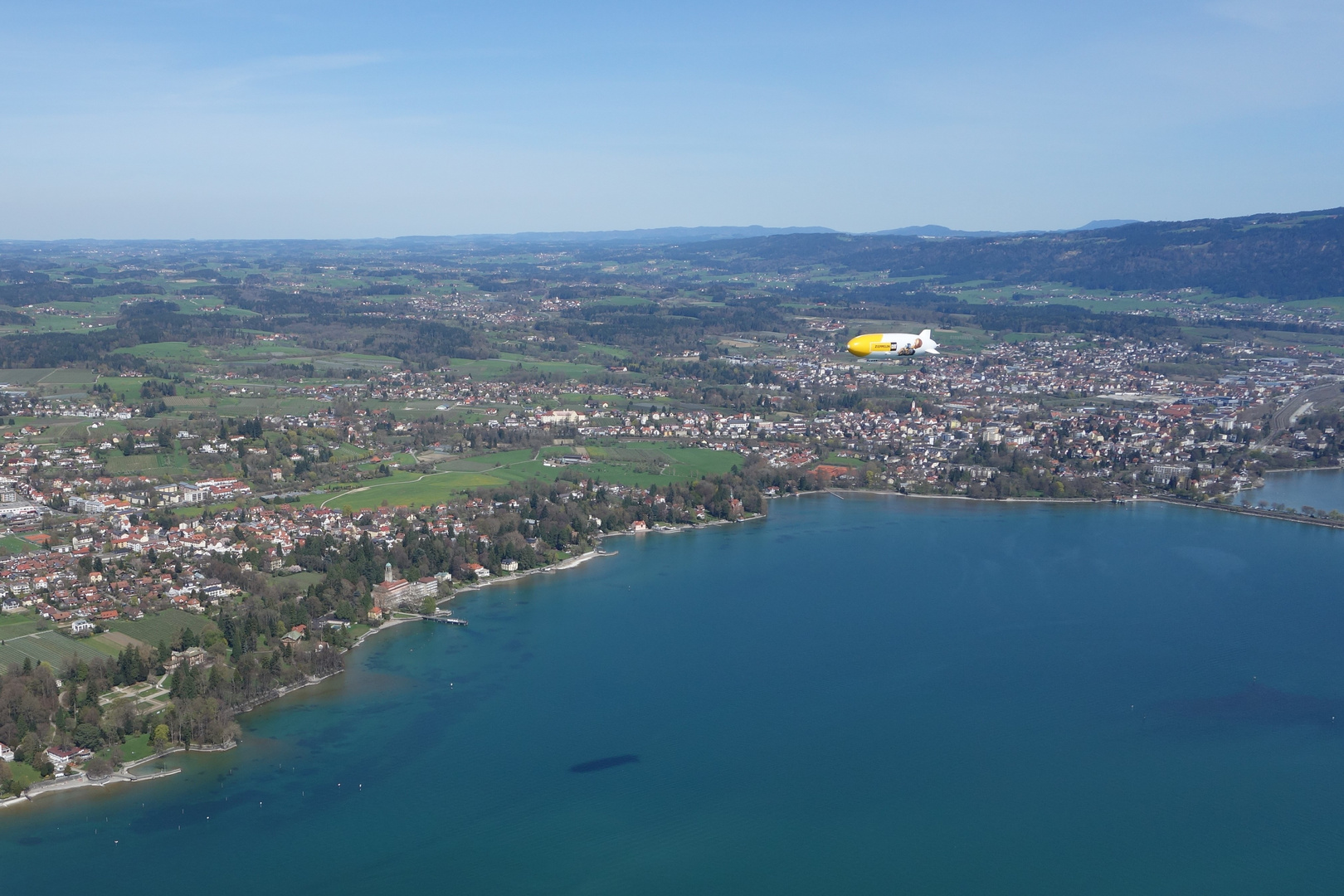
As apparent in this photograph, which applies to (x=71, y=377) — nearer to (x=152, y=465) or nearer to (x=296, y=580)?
(x=152, y=465)

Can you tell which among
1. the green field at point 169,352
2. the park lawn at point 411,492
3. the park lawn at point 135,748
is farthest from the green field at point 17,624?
the green field at point 169,352

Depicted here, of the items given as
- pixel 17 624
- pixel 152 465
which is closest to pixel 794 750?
pixel 17 624

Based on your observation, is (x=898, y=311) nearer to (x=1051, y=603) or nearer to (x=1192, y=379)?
(x=1192, y=379)

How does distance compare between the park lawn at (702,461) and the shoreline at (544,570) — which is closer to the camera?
the shoreline at (544,570)

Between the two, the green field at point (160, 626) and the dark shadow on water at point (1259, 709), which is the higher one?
the green field at point (160, 626)

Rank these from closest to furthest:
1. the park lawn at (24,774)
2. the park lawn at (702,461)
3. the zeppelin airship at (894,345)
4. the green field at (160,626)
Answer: the park lawn at (24,774), the zeppelin airship at (894,345), the green field at (160,626), the park lawn at (702,461)

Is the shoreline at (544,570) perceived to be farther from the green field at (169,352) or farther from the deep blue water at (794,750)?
the green field at (169,352)

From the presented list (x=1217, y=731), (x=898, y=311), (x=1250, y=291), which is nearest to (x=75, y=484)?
(x=1217, y=731)
